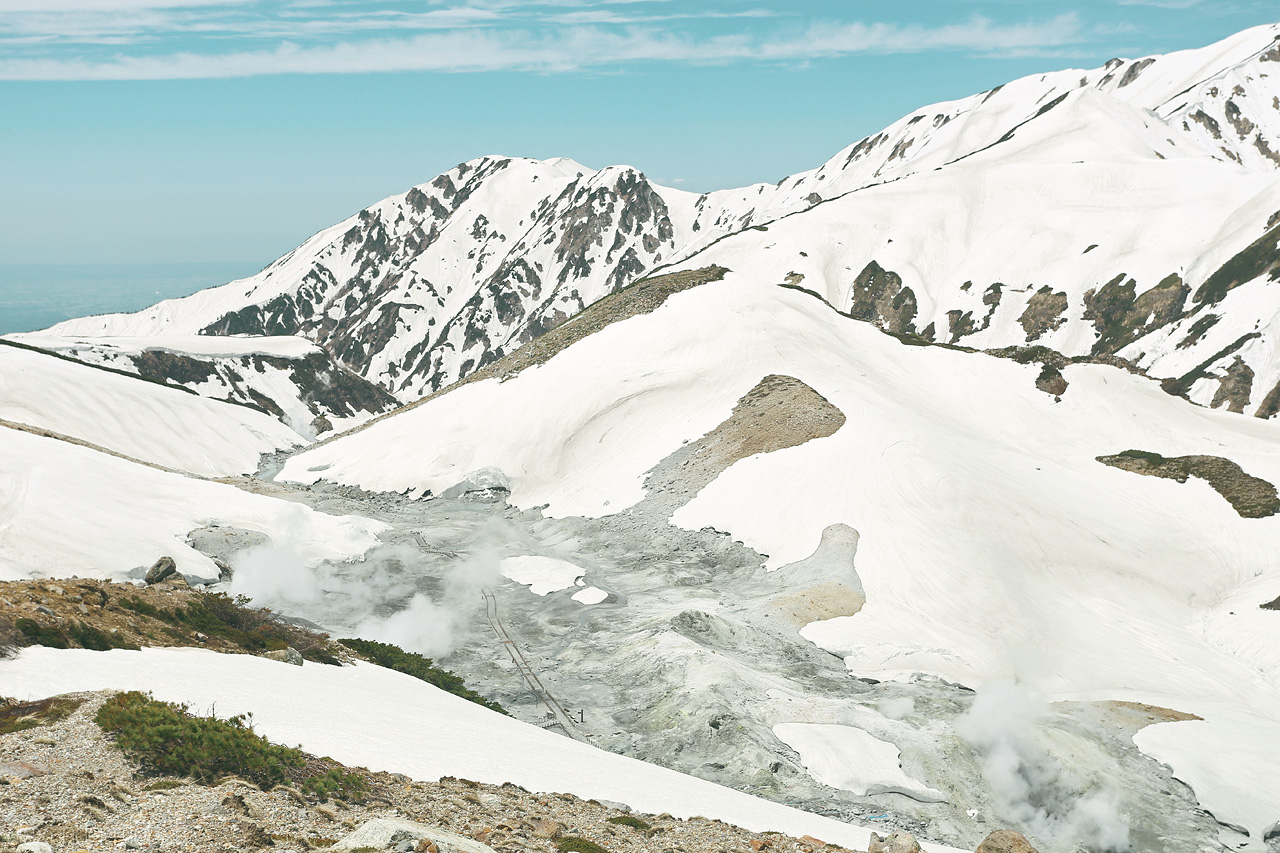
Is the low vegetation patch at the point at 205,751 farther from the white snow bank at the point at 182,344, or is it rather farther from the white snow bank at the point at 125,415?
the white snow bank at the point at 182,344

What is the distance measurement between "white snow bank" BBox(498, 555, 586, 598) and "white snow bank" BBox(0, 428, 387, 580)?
1094 centimetres

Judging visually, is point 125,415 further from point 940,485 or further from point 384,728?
point 940,485

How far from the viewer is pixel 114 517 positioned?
45.4m

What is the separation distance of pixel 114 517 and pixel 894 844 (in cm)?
4644

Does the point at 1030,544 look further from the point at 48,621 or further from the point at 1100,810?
the point at 48,621

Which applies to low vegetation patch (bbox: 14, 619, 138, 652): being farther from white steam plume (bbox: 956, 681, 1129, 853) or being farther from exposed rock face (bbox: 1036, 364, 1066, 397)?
exposed rock face (bbox: 1036, 364, 1066, 397)

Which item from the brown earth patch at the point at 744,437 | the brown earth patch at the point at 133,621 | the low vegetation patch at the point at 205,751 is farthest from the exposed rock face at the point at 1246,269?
the low vegetation patch at the point at 205,751

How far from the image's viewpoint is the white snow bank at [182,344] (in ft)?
448

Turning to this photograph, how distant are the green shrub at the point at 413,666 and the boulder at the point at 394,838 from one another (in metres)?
21.3

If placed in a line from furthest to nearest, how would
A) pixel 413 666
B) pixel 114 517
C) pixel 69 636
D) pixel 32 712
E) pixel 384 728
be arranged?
pixel 114 517
pixel 413 666
pixel 384 728
pixel 69 636
pixel 32 712

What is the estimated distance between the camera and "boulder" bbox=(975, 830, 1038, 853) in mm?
17656

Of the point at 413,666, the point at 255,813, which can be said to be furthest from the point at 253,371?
the point at 255,813

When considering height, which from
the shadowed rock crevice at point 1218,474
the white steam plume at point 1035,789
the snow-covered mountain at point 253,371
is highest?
the white steam plume at point 1035,789

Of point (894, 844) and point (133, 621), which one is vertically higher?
point (133, 621)
